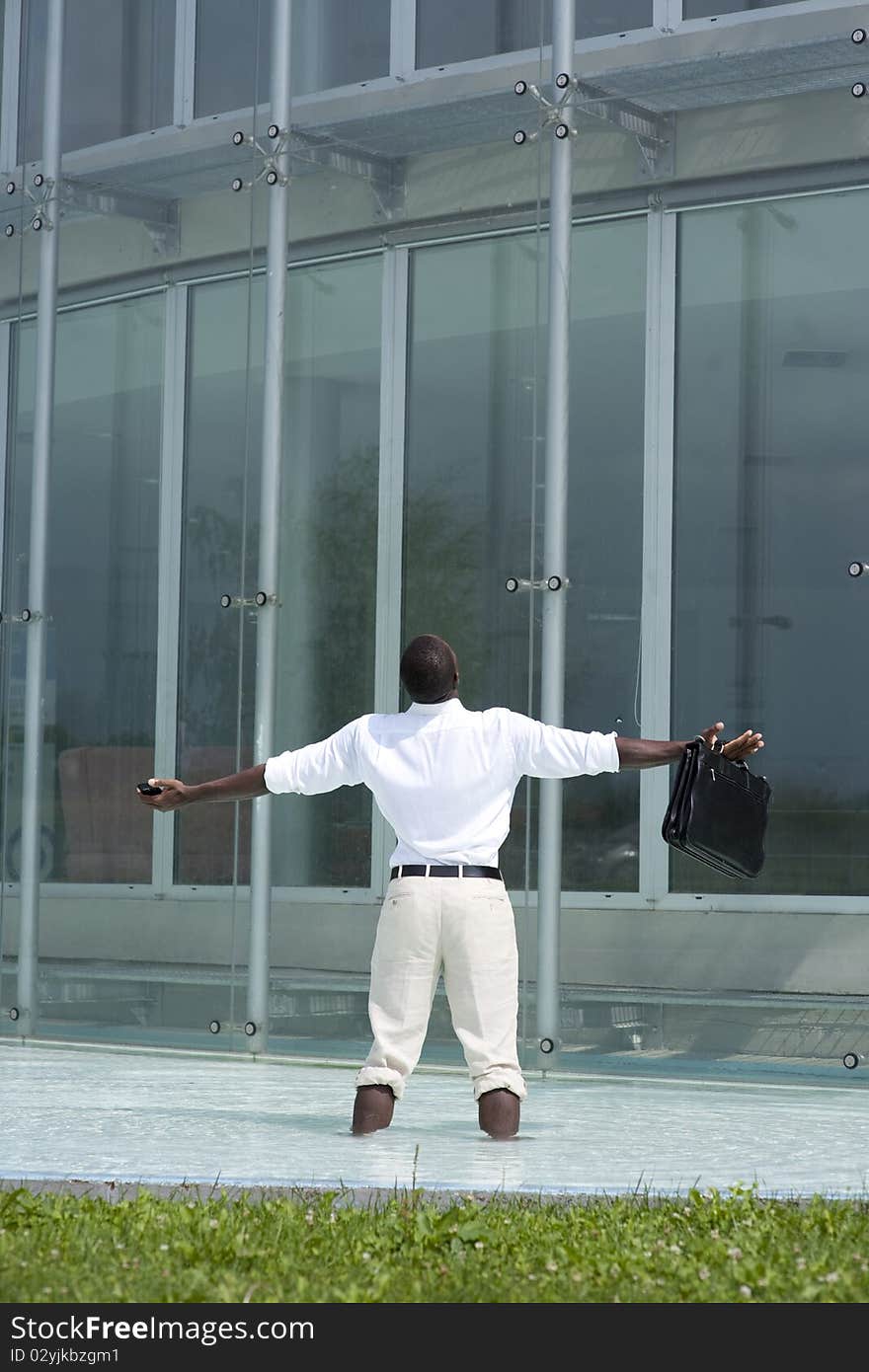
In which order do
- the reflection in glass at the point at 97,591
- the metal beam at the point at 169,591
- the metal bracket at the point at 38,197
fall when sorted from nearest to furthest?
the metal beam at the point at 169,591, the reflection in glass at the point at 97,591, the metal bracket at the point at 38,197

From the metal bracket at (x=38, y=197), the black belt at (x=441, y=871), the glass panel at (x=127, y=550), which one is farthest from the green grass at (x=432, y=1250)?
the metal bracket at (x=38, y=197)

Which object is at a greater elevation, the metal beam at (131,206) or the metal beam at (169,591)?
the metal beam at (131,206)

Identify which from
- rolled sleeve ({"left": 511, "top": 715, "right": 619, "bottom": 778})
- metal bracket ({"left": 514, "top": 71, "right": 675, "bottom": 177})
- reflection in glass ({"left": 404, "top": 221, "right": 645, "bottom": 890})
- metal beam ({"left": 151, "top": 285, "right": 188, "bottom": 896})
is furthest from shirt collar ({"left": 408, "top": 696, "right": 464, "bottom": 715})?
metal beam ({"left": 151, "top": 285, "right": 188, "bottom": 896})

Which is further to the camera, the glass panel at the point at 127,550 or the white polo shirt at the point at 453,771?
the glass panel at the point at 127,550

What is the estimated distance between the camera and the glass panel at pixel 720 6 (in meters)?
10.2

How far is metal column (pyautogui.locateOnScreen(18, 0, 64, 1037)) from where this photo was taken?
1209 cm

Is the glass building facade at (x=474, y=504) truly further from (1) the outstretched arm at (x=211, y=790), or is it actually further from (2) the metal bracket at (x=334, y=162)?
(1) the outstretched arm at (x=211, y=790)

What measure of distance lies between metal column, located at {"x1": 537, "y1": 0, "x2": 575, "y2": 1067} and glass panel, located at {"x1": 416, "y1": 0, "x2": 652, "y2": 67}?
202mm

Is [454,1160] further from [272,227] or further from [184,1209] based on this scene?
[272,227]

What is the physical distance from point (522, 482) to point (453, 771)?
338 cm

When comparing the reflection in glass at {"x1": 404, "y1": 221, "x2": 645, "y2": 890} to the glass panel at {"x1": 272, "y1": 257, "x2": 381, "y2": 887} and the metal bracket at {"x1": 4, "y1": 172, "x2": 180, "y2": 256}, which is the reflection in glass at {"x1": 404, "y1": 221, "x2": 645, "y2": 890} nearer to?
the glass panel at {"x1": 272, "y1": 257, "x2": 381, "y2": 887}

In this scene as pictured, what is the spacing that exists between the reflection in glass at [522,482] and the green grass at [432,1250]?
520 centimetres

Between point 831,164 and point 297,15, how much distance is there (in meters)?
3.02
